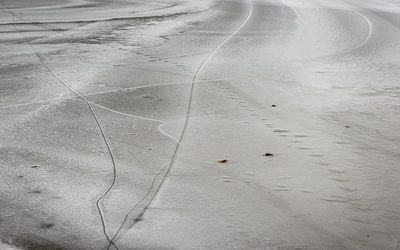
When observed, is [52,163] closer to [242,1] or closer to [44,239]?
[44,239]

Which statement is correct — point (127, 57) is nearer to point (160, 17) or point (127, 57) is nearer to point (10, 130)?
point (10, 130)

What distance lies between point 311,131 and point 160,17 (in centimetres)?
1136

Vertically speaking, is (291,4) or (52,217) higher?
(52,217)

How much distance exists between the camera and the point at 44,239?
142 inches

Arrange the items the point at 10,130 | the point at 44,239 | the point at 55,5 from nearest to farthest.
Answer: the point at 44,239 → the point at 10,130 → the point at 55,5

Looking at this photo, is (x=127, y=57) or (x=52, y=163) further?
(x=127, y=57)

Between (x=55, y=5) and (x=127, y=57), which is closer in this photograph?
(x=127, y=57)

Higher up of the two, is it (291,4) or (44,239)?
(44,239)

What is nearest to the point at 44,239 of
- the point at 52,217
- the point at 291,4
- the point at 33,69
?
the point at 52,217

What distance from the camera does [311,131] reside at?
6.00m

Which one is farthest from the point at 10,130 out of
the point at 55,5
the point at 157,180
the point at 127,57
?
the point at 55,5

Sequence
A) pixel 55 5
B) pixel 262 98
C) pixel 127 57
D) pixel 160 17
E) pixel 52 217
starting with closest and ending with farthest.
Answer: pixel 52 217
pixel 262 98
pixel 127 57
pixel 160 17
pixel 55 5

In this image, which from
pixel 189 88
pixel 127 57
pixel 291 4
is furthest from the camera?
pixel 291 4

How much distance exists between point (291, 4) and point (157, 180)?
1884 cm
